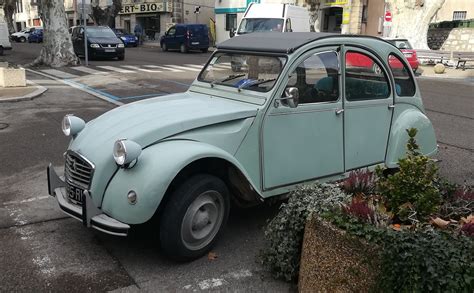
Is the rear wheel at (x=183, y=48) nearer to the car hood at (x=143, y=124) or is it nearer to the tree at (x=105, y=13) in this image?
the tree at (x=105, y=13)

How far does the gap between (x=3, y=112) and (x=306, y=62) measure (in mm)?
7794

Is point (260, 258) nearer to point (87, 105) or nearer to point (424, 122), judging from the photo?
point (424, 122)

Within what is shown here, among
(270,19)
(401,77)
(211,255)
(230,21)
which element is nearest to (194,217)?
(211,255)

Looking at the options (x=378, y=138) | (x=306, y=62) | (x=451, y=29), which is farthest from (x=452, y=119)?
(x=451, y=29)

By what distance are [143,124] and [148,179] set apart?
0.62 metres

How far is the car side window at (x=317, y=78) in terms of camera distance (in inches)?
169

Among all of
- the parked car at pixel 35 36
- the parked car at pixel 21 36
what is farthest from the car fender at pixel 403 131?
the parked car at pixel 21 36

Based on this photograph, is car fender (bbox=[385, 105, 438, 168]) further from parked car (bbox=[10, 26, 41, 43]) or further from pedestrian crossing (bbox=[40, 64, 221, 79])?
parked car (bbox=[10, 26, 41, 43])

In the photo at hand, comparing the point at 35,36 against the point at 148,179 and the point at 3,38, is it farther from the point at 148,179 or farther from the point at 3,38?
the point at 148,179

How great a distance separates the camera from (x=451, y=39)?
30.1m

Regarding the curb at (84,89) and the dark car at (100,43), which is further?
the dark car at (100,43)

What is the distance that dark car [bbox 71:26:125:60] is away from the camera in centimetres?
2228

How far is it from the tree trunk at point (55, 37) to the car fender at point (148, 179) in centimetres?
1638

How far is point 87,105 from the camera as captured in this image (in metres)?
10.9
